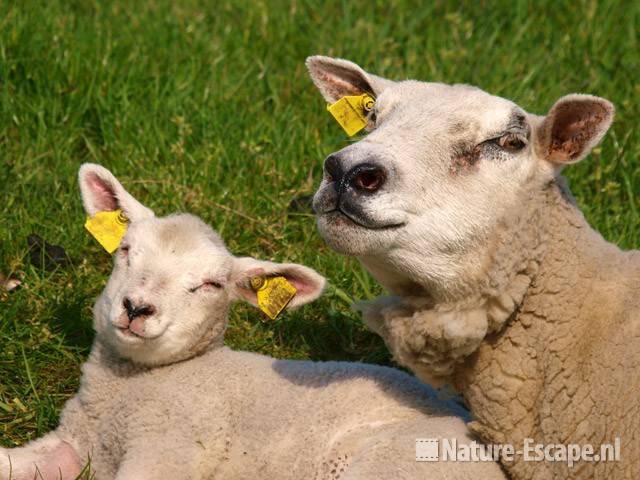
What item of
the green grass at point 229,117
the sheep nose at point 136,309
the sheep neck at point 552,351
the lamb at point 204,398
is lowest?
the green grass at point 229,117

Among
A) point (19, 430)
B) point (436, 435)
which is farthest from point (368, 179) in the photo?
point (19, 430)

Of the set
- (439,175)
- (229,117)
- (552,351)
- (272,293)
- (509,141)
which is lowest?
(229,117)

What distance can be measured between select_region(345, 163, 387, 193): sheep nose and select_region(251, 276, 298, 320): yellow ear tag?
1.19 m

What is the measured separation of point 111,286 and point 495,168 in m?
1.79

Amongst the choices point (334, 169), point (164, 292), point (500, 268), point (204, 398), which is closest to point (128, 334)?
point (164, 292)

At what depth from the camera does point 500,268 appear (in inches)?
175

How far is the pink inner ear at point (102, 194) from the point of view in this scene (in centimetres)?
576

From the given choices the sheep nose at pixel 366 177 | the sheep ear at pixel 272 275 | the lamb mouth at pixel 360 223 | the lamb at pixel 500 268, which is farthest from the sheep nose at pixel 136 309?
the sheep nose at pixel 366 177

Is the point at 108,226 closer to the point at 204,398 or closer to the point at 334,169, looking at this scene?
the point at 204,398

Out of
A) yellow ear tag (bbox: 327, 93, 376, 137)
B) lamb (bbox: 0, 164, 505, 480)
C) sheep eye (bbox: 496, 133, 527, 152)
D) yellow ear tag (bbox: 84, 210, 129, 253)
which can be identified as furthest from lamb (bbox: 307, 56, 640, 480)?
yellow ear tag (bbox: 84, 210, 129, 253)

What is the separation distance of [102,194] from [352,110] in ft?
4.31

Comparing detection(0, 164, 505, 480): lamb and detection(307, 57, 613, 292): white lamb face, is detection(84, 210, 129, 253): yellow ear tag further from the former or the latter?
detection(307, 57, 613, 292): white lamb face

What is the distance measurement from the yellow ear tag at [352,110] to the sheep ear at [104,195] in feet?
3.42

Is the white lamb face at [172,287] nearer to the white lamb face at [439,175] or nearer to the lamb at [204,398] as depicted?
the lamb at [204,398]
